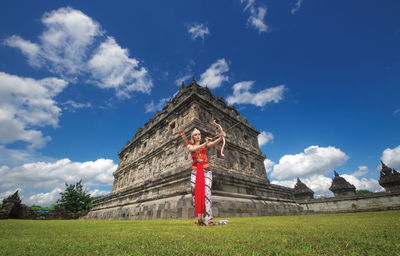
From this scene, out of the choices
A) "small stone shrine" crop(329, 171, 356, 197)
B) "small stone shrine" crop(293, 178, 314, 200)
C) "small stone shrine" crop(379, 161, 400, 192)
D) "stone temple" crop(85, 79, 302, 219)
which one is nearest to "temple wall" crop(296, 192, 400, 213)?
"stone temple" crop(85, 79, 302, 219)

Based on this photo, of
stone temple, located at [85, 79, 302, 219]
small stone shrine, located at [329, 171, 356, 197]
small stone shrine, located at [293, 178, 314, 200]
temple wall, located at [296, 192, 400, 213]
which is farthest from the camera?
small stone shrine, located at [293, 178, 314, 200]

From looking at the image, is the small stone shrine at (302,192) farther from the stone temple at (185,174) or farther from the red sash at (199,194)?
the red sash at (199,194)

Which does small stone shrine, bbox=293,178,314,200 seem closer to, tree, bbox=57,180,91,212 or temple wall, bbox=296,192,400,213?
temple wall, bbox=296,192,400,213

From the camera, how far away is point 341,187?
60.9 ft

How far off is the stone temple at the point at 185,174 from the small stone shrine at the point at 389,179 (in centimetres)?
1029

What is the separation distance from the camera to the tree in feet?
71.9

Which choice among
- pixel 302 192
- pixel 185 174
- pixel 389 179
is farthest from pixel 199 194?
pixel 389 179

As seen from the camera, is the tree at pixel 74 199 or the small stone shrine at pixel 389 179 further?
the tree at pixel 74 199

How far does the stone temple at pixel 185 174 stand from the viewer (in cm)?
684

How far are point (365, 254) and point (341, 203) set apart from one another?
43.5 feet

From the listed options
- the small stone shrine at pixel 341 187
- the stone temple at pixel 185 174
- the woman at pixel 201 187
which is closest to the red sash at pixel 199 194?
the woman at pixel 201 187

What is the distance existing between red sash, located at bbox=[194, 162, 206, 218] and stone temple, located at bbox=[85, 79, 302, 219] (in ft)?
6.43

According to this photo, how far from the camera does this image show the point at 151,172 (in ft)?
46.6

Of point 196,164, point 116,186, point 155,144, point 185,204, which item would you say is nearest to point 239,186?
point 185,204
